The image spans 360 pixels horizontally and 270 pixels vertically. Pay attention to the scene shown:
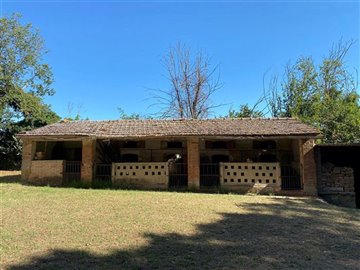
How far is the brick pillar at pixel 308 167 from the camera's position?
14.9m

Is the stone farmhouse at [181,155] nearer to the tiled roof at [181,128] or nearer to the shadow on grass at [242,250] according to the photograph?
the tiled roof at [181,128]

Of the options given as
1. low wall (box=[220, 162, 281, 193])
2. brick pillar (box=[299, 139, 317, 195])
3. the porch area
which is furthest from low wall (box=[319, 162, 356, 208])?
low wall (box=[220, 162, 281, 193])

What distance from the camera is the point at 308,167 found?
15.0 meters

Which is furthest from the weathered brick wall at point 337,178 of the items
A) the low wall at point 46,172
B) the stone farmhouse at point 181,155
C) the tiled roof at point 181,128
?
the low wall at point 46,172

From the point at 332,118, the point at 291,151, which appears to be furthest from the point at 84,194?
the point at 332,118

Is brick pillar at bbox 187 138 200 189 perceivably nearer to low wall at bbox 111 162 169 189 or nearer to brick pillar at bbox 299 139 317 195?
low wall at bbox 111 162 169 189

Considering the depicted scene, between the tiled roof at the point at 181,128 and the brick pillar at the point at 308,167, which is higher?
the tiled roof at the point at 181,128

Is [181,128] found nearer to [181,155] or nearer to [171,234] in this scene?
[181,155]

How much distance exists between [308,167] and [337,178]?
2.56 metres

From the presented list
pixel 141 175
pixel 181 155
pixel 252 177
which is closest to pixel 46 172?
pixel 141 175

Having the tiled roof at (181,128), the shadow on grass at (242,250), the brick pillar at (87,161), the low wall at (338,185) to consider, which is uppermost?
the tiled roof at (181,128)

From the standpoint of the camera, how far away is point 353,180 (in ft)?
53.6

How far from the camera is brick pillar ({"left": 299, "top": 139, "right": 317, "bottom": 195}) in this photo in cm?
1487

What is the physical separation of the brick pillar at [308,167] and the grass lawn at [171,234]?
2.67 m
